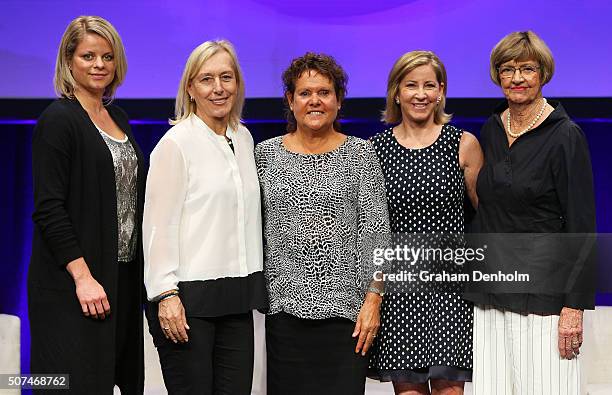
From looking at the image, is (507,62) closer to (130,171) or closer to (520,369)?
(520,369)

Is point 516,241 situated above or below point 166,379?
above

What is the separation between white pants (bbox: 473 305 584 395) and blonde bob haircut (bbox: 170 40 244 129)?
1.12 meters

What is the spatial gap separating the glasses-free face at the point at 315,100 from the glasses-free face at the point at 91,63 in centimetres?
65

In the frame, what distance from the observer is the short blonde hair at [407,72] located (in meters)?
2.89

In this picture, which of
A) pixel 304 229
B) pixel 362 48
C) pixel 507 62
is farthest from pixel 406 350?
pixel 362 48

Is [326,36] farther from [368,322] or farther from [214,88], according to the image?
[368,322]

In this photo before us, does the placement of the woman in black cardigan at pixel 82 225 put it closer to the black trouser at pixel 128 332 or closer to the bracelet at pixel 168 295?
the black trouser at pixel 128 332

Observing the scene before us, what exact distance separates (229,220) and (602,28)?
2.65 meters

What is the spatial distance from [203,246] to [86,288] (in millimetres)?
384

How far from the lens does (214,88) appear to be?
8.84ft

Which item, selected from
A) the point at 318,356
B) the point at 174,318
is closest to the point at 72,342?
the point at 174,318

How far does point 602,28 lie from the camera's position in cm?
432

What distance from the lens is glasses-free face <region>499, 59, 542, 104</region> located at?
2.77 meters

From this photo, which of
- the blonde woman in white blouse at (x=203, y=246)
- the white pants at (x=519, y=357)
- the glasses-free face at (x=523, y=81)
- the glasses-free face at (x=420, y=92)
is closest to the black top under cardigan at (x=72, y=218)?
the blonde woman in white blouse at (x=203, y=246)
